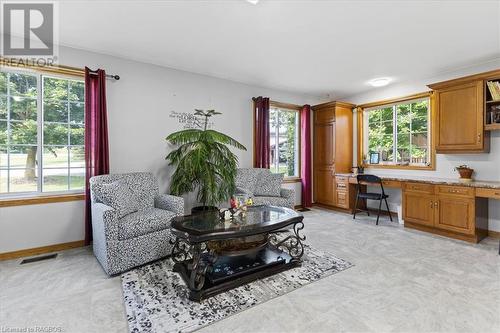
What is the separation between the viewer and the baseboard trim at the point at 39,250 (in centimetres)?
282

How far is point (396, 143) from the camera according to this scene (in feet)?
16.2

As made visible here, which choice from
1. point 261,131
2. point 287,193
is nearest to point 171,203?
point 287,193

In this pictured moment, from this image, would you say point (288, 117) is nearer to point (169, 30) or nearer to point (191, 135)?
point (191, 135)

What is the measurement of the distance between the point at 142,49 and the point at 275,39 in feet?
5.75

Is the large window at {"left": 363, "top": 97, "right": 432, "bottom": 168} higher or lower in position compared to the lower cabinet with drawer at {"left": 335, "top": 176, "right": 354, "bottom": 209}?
higher

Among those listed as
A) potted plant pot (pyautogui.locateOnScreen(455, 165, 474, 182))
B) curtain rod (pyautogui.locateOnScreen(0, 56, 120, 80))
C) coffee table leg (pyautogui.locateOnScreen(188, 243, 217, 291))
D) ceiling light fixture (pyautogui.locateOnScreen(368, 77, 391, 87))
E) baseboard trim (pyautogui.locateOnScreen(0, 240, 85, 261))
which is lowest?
baseboard trim (pyautogui.locateOnScreen(0, 240, 85, 261))

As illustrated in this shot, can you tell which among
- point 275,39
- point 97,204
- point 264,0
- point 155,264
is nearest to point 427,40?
point 275,39

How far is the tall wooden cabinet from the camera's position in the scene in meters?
5.28

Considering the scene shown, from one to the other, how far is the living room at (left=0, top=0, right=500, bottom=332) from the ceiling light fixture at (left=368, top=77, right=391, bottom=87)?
37 mm

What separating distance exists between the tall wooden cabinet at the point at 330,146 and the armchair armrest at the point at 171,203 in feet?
11.4

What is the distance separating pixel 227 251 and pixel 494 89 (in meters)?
4.15

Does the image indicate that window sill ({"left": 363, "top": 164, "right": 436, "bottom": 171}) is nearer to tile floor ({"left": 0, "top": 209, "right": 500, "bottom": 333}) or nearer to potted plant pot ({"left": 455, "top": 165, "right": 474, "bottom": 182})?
potted plant pot ({"left": 455, "top": 165, "right": 474, "bottom": 182})


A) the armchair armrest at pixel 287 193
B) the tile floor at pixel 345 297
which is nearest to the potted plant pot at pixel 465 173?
the tile floor at pixel 345 297

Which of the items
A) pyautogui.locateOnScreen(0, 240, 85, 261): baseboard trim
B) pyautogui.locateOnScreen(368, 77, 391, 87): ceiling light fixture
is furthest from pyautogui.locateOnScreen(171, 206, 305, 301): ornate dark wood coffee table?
pyautogui.locateOnScreen(368, 77, 391, 87): ceiling light fixture
